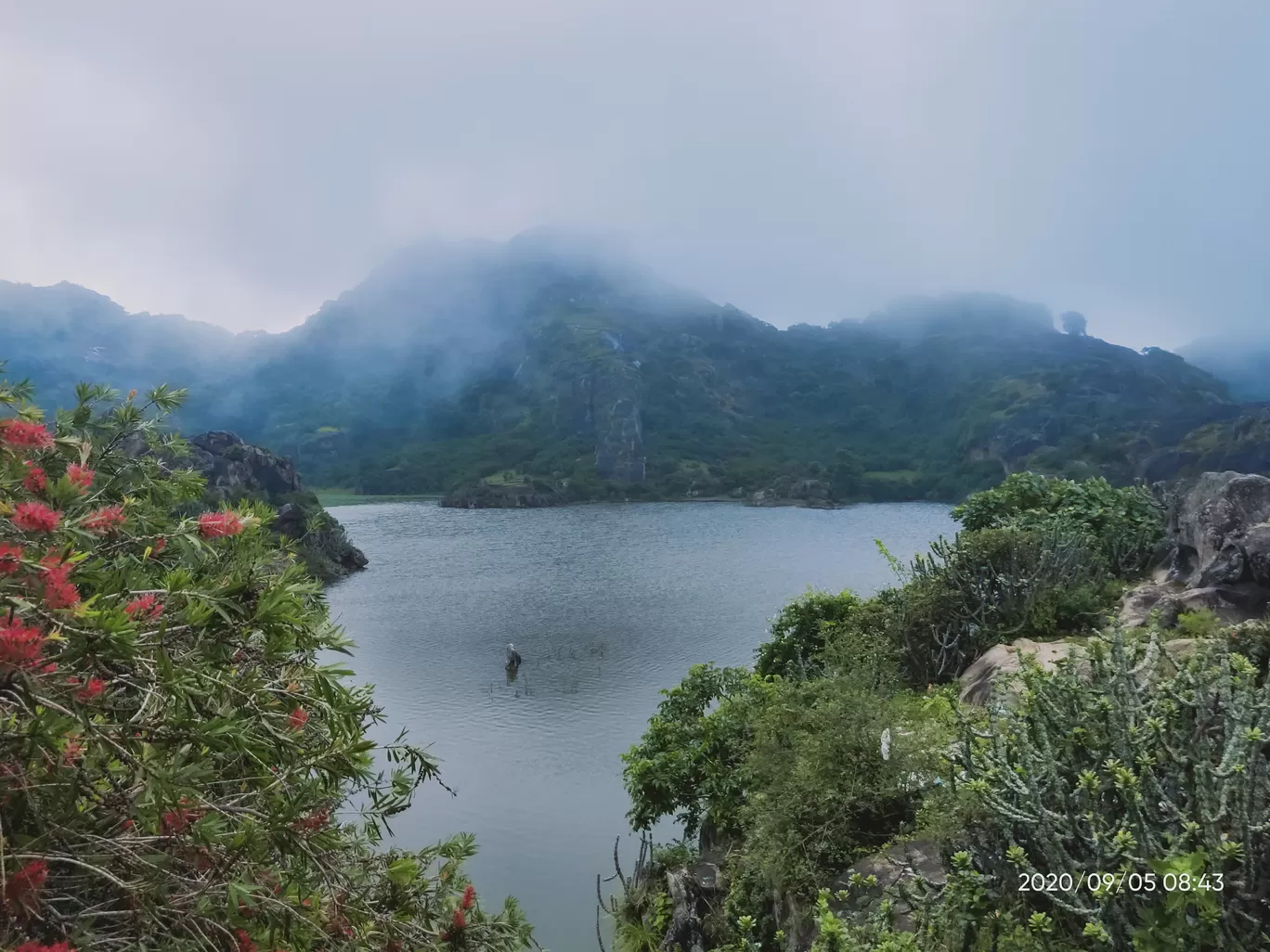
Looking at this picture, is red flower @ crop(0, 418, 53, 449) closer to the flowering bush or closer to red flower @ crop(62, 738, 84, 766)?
the flowering bush

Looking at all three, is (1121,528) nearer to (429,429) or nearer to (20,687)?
(20,687)

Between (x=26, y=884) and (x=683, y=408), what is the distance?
515 ft

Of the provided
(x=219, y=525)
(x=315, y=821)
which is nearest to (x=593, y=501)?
(x=315, y=821)

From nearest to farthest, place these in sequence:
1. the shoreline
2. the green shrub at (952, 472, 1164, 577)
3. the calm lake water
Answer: the calm lake water → the green shrub at (952, 472, 1164, 577) → the shoreline

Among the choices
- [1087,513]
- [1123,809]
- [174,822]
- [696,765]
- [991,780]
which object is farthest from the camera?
[1087,513]

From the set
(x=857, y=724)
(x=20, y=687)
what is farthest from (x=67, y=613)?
(x=857, y=724)

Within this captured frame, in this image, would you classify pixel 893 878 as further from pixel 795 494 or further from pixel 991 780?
pixel 795 494

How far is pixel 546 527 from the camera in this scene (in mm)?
69188

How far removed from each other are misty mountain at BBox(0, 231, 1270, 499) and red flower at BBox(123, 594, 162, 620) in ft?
320

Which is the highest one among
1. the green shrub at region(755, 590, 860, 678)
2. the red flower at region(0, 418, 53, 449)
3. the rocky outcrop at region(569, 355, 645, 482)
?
the rocky outcrop at region(569, 355, 645, 482)

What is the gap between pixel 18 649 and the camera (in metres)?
2.29

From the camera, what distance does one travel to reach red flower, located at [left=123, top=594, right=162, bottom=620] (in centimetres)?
281

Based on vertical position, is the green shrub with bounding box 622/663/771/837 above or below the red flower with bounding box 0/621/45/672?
below
